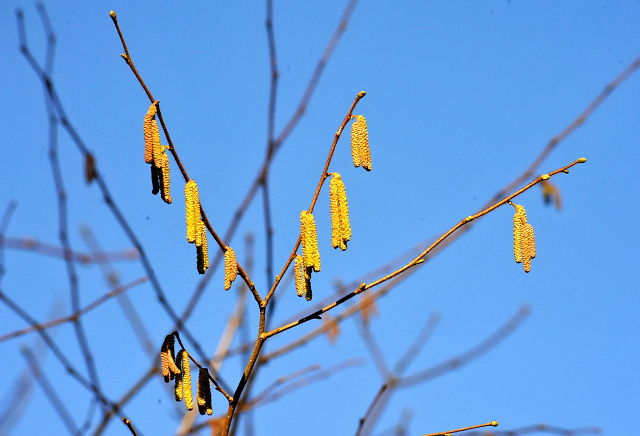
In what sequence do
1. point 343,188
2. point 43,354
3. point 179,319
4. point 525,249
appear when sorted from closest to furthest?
1. point 343,188
2. point 525,249
3. point 179,319
4. point 43,354

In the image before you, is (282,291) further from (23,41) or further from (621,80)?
(621,80)

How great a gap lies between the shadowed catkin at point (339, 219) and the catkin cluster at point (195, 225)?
368 mm

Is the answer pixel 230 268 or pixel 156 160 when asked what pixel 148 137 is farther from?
pixel 230 268

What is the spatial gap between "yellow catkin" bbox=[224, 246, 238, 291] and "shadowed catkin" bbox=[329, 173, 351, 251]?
288 mm

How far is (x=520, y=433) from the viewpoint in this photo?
2984 mm

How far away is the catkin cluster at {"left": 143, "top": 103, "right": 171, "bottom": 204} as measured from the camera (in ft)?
6.44

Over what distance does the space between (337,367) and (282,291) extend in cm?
68

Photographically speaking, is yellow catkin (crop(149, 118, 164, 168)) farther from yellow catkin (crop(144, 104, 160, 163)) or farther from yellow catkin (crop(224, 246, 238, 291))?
yellow catkin (crop(224, 246, 238, 291))

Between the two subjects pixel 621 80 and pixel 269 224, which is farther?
→ pixel 621 80

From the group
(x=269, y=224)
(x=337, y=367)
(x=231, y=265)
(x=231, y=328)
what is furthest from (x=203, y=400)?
(x=337, y=367)

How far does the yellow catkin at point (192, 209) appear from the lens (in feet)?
6.30

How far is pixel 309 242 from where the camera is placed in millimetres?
1976

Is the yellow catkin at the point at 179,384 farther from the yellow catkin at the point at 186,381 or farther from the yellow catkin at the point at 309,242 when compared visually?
the yellow catkin at the point at 309,242

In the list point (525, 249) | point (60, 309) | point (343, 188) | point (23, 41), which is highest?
point (23, 41)
